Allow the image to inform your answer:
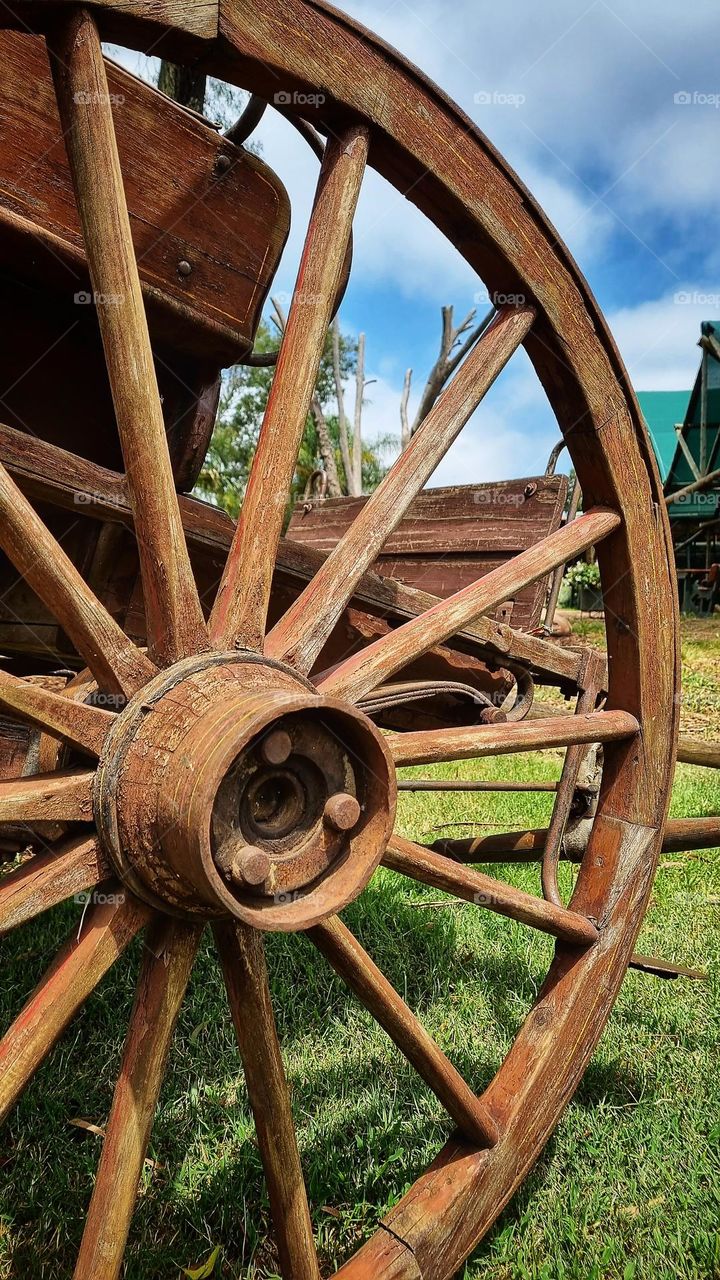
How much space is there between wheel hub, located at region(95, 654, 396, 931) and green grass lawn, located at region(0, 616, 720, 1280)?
2.56 feet

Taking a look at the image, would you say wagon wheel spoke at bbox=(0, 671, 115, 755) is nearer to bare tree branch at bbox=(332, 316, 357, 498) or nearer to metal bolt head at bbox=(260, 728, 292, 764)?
metal bolt head at bbox=(260, 728, 292, 764)

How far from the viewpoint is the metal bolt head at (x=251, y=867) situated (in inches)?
39.4

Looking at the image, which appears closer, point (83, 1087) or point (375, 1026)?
point (83, 1087)

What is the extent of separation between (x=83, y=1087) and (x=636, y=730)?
1.43 m

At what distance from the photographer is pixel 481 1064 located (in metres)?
1.95

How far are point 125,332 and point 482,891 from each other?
1.05m

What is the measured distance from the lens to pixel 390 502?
1.43 metres

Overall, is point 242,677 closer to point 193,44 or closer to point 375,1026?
point 193,44

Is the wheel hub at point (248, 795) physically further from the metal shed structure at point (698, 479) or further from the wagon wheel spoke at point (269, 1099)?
the metal shed structure at point (698, 479)

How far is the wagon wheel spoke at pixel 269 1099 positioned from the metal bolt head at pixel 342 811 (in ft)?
0.95

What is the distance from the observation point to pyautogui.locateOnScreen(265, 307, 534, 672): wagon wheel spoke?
4.38 ft

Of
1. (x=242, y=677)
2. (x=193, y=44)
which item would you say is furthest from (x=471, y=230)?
(x=242, y=677)
